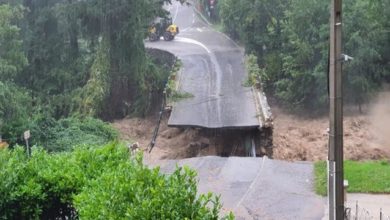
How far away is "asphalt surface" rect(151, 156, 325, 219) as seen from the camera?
13180mm

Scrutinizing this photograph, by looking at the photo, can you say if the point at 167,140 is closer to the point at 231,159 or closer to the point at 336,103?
the point at 231,159

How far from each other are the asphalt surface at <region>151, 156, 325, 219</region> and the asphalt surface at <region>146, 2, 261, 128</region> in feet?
11.9

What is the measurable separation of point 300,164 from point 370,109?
10352mm

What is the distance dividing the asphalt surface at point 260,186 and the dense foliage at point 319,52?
9706mm

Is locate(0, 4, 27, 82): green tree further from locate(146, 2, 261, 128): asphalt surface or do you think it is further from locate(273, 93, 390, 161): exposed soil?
locate(273, 93, 390, 161): exposed soil

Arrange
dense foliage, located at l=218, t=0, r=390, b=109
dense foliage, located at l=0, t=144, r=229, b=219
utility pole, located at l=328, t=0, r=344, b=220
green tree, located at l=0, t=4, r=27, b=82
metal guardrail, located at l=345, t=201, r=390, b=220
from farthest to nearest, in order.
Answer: dense foliage, located at l=218, t=0, r=390, b=109 < green tree, located at l=0, t=4, r=27, b=82 < metal guardrail, located at l=345, t=201, r=390, b=220 < utility pole, located at l=328, t=0, r=344, b=220 < dense foliage, located at l=0, t=144, r=229, b=219

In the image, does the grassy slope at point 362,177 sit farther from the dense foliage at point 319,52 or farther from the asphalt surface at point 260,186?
the dense foliage at point 319,52

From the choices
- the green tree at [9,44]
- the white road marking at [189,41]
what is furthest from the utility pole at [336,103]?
the white road marking at [189,41]

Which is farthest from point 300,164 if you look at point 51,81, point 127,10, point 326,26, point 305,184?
point 51,81

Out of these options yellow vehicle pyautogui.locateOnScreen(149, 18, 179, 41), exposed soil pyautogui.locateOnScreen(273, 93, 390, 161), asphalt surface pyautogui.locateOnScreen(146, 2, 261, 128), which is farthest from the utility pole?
yellow vehicle pyautogui.locateOnScreen(149, 18, 179, 41)

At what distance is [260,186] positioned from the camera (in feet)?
48.7

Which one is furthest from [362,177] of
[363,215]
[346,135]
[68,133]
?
[68,133]

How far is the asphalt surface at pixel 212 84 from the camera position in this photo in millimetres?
21094

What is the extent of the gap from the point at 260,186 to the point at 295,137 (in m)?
9.24
